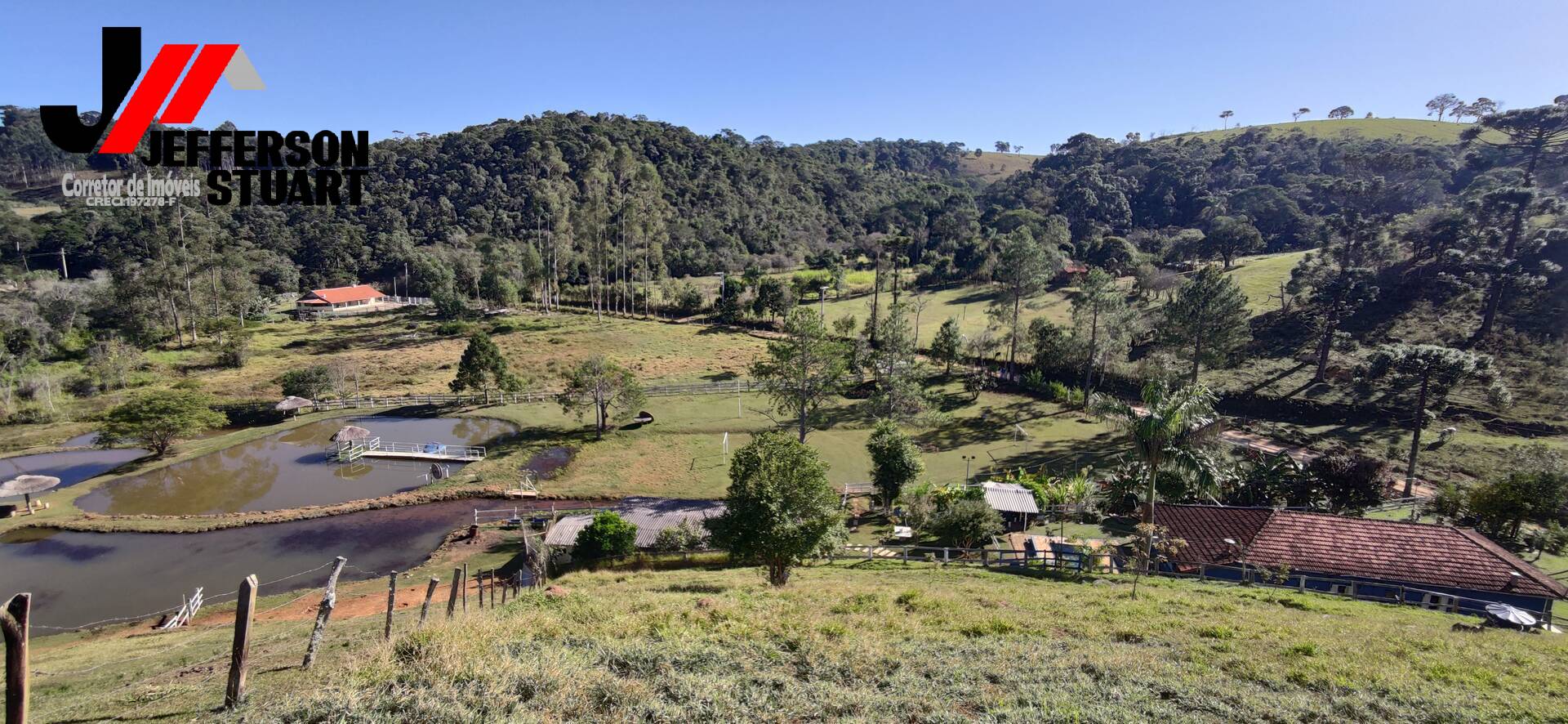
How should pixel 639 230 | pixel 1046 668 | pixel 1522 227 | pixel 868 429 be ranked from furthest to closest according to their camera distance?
pixel 639 230, pixel 1522 227, pixel 868 429, pixel 1046 668

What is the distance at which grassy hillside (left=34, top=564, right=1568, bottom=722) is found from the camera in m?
9.08

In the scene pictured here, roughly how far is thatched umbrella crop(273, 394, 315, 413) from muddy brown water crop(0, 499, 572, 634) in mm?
14907

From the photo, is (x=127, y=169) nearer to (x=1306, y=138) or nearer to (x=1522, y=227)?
(x=1522, y=227)

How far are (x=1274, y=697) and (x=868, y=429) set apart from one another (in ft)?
98.4

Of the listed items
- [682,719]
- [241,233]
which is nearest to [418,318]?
[241,233]

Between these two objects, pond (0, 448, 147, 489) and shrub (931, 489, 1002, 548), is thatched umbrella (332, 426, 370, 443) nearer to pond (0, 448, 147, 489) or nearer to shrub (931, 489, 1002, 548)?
pond (0, 448, 147, 489)

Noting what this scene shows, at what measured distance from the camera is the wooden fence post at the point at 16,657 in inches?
253

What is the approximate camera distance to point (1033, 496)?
88.5ft

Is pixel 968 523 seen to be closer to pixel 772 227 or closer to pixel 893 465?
pixel 893 465

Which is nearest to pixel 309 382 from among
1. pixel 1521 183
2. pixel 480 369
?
pixel 480 369

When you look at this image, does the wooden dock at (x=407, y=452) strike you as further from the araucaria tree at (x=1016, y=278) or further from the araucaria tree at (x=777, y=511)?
the araucaria tree at (x=1016, y=278)

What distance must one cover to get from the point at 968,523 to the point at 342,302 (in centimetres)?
8473

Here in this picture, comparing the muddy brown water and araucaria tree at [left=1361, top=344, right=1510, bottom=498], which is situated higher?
araucaria tree at [left=1361, top=344, right=1510, bottom=498]

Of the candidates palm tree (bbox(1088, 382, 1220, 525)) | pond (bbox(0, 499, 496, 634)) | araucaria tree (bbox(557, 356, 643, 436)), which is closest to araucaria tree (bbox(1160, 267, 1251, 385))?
palm tree (bbox(1088, 382, 1220, 525))
